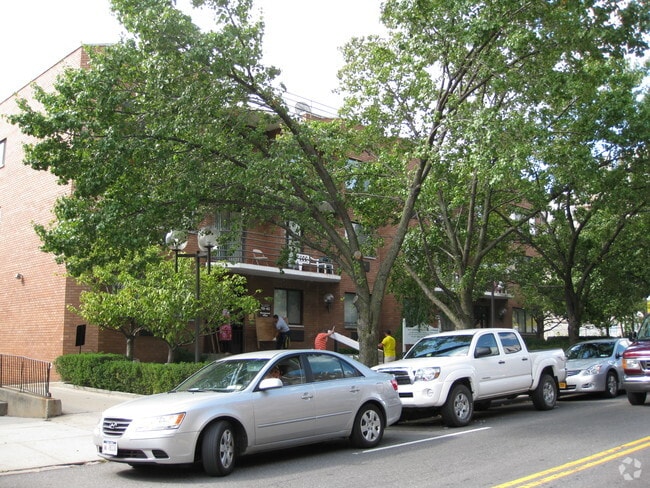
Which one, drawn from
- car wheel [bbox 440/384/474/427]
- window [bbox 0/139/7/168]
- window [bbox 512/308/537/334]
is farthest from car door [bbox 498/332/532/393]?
window [bbox 512/308/537/334]

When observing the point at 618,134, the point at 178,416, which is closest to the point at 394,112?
the point at 618,134

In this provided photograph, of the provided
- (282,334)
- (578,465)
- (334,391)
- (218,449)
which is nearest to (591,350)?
(282,334)

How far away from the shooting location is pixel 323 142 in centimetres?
1523

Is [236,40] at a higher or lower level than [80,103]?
higher

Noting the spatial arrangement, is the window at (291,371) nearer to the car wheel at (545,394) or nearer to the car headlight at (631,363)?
the car wheel at (545,394)

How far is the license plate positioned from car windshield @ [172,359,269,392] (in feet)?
4.50

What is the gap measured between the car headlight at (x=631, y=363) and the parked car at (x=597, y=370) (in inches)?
88.5

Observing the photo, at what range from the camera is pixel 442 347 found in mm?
12922

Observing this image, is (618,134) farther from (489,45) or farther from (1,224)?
(1,224)

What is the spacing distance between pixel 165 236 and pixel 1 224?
43.7ft

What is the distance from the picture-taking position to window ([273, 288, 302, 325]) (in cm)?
2561

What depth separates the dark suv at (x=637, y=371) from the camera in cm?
1336

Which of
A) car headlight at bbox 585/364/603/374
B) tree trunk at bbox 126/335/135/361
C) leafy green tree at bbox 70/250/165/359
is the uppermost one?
leafy green tree at bbox 70/250/165/359

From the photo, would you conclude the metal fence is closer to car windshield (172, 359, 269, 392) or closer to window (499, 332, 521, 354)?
car windshield (172, 359, 269, 392)
